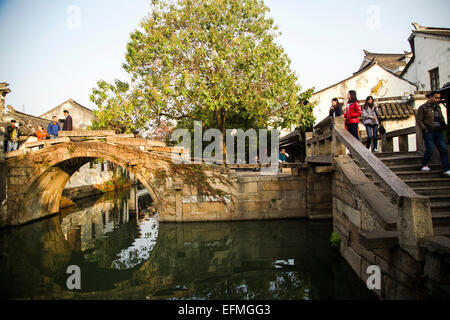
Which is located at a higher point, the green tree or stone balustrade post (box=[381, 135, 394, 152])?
the green tree

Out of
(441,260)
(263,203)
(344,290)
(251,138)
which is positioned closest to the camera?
(441,260)

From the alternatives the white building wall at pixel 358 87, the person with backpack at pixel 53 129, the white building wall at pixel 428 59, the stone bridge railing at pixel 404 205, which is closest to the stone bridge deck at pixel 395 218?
the stone bridge railing at pixel 404 205

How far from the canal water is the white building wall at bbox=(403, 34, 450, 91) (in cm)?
1139

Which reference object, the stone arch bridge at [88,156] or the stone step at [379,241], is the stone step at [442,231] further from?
the stone arch bridge at [88,156]

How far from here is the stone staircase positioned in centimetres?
378

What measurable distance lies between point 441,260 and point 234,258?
15.9 feet

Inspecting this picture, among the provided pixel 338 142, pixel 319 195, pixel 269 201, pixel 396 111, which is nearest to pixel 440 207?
pixel 338 142

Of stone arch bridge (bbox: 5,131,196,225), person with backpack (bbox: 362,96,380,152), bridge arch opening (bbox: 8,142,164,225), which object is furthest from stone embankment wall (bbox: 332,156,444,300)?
bridge arch opening (bbox: 8,142,164,225)

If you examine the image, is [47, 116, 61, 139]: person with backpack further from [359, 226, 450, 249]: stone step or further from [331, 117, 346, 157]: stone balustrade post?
[359, 226, 450, 249]: stone step

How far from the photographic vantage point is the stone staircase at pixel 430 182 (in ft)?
12.4

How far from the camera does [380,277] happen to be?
3924 mm

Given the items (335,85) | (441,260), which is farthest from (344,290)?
(335,85)

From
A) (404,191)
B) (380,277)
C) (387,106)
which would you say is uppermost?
(387,106)

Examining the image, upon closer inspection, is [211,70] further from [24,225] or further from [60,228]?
[24,225]
